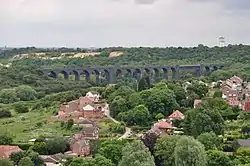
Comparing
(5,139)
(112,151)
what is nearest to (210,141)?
(112,151)

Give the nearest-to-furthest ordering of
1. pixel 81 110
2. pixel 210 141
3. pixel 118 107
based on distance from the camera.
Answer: pixel 210 141, pixel 118 107, pixel 81 110

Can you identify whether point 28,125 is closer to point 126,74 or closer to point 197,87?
point 197,87

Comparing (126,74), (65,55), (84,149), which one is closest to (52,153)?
(84,149)

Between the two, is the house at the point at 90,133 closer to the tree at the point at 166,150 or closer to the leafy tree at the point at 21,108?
the tree at the point at 166,150

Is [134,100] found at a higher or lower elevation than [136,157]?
lower

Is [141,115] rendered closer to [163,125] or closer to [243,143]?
[163,125]

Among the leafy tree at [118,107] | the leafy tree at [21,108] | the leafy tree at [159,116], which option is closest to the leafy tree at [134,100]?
the leafy tree at [118,107]

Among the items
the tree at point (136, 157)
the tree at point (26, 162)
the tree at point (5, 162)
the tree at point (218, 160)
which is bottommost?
the tree at point (26, 162)
